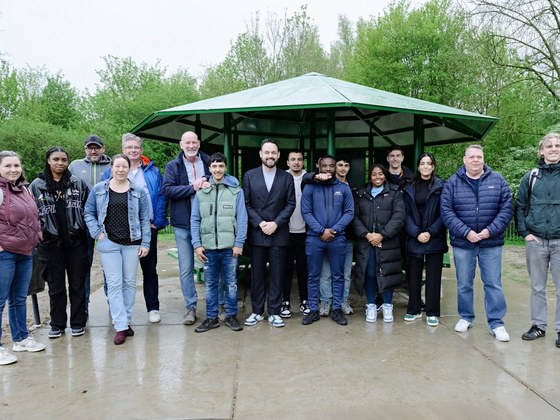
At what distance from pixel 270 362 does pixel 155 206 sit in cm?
219

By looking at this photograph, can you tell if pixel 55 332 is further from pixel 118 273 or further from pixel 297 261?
pixel 297 261

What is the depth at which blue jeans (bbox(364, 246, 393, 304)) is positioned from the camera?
4.82 m

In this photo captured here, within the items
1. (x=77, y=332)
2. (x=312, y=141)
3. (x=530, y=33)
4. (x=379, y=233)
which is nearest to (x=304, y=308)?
(x=379, y=233)

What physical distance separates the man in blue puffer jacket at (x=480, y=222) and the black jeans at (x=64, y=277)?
379cm

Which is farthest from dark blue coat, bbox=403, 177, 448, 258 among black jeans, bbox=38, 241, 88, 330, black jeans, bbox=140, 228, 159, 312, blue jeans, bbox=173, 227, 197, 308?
black jeans, bbox=38, 241, 88, 330

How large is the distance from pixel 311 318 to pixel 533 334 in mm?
2237

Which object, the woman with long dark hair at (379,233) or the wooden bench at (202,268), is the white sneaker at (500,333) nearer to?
the woman with long dark hair at (379,233)

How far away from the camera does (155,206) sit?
488cm

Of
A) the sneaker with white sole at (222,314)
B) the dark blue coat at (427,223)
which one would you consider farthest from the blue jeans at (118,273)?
the dark blue coat at (427,223)

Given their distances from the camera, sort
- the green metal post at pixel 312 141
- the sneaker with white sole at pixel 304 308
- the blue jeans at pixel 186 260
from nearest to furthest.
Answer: the blue jeans at pixel 186 260 → the sneaker with white sole at pixel 304 308 → the green metal post at pixel 312 141

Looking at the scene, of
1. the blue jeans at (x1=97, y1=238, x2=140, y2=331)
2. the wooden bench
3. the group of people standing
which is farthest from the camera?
the wooden bench

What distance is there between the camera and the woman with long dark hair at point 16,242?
3743 millimetres

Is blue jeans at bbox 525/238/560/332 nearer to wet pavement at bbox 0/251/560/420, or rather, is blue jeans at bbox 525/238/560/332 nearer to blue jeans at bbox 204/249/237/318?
wet pavement at bbox 0/251/560/420

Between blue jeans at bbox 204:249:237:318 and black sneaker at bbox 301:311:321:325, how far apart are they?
791mm
